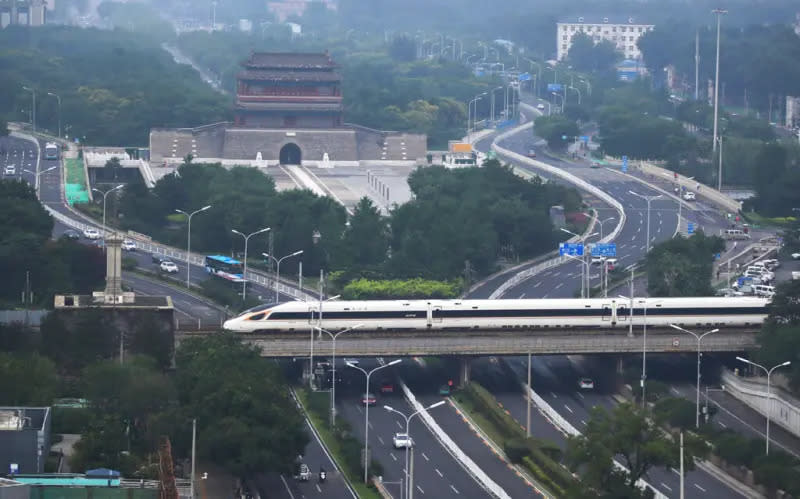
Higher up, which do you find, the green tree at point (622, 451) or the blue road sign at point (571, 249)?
the blue road sign at point (571, 249)

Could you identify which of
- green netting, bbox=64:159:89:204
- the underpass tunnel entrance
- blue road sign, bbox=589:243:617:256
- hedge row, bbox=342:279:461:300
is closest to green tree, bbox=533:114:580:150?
the underpass tunnel entrance

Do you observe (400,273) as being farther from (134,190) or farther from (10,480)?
(10,480)

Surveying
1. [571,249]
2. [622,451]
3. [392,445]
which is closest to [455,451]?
[392,445]

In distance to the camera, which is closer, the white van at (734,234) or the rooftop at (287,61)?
the white van at (734,234)

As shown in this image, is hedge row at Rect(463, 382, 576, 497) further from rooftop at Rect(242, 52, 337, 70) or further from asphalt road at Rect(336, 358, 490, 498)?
rooftop at Rect(242, 52, 337, 70)

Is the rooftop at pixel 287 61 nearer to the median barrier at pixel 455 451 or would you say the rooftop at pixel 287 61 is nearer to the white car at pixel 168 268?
the white car at pixel 168 268

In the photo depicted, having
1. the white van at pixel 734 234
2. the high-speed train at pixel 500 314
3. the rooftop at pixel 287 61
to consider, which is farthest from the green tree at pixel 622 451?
the rooftop at pixel 287 61
